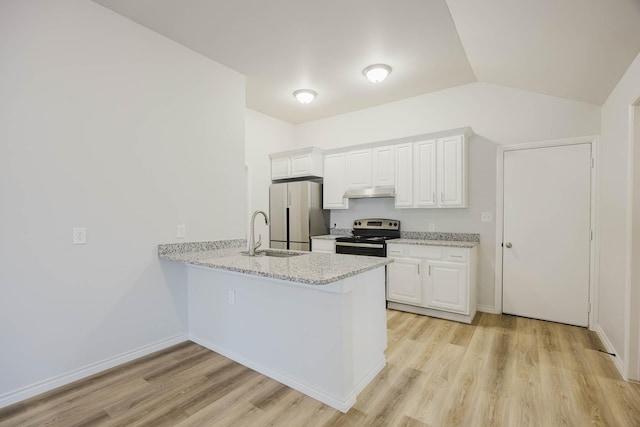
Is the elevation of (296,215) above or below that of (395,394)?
above

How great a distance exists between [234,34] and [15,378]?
3.07 metres

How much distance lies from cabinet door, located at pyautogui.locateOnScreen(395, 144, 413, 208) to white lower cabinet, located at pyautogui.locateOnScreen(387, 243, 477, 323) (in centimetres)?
65

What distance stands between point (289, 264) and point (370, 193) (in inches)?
94.4

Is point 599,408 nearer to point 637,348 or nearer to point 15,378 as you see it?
point 637,348

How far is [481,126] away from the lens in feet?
12.4

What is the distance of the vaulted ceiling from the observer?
6.98 feet

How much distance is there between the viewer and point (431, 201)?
3.85 meters

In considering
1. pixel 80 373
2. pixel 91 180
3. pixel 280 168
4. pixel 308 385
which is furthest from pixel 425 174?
pixel 80 373

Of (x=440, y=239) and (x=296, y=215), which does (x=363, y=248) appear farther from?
(x=296, y=215)

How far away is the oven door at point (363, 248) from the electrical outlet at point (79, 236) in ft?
9.05

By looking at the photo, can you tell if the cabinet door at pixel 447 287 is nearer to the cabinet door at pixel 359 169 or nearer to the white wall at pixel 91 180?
the cabinet door at pixel 359 169

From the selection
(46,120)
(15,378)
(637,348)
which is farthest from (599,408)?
(46,120)

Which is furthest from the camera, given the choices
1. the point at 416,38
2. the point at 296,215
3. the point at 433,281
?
the point at 296,215

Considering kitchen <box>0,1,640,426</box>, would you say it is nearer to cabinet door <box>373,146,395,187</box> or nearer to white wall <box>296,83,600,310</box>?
white wall <box>296,83,600,310</box>
